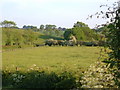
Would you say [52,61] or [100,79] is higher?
[100,79]

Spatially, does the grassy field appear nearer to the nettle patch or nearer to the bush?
the nettle patch

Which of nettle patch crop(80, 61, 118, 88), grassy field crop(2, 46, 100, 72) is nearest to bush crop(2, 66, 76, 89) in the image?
grassy field crop(2, 46, 100, 72)

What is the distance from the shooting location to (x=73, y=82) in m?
6.01

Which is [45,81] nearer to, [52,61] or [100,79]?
[100,79]

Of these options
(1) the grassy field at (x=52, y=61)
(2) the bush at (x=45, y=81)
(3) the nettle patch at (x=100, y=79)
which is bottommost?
Answer: (1) the grassy field at (x=52, y=61)

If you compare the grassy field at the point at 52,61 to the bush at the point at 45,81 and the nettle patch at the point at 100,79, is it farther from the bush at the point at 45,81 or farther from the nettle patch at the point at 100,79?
the bush at the point at 45,81

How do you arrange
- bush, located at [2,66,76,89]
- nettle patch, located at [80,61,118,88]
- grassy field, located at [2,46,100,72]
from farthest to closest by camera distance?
grassy field, located at [2,46,100,72]
bush, located at [2,66,76,89]
nettle patch, located at [80,61,118,88]

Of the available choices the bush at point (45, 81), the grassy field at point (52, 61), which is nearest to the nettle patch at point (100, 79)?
the grassy field at point (52, 61)

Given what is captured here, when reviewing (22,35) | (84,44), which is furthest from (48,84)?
(22,35)

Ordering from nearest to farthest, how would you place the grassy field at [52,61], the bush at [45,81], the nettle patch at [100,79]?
the nettle patch at [100,79] → the bush at [45,81] → the grassy field at [52,61]

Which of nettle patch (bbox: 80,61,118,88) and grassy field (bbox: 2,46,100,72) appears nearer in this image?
nettle patch (bbox: 80,61,118,88)

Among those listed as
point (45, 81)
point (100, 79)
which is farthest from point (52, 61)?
point (100, 79)

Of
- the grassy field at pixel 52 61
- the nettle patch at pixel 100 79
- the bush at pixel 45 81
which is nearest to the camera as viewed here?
the nettle patch at pixel 100 79

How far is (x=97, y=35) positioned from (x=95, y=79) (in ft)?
3.54
